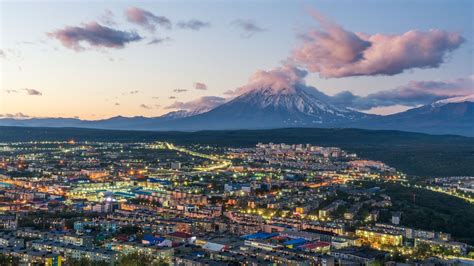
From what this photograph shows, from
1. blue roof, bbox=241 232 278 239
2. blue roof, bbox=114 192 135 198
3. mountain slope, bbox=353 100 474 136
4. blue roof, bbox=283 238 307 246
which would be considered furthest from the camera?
mountain slope, bbox=353 100 474 136

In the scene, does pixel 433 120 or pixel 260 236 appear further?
pixel 433 120

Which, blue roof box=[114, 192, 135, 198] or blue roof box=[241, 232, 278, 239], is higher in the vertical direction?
blue roof box=[114, 192, 135, 198]

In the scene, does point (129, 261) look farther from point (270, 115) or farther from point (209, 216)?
point (270, 115)

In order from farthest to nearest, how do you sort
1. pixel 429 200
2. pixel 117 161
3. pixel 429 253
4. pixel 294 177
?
pixel 117 161
pixel 294 177
pixel 429 200
pixel 429 253

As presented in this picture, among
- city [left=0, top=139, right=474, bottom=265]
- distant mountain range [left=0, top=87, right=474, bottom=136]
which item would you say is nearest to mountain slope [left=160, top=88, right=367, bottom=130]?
distant mountain range [left=0, top=87, right=474, bottom=136]

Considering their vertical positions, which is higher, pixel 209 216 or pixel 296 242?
pixel 296 242

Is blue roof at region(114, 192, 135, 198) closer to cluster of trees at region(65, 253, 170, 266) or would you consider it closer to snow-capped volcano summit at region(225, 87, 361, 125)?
cluster of trees at region(65, 253, 170, 266)

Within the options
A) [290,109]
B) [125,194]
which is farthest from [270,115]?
[125,194]

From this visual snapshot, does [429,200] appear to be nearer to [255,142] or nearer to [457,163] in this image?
[457,163]

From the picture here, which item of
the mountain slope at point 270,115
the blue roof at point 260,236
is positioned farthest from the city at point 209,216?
the mountain slope at point 270,115

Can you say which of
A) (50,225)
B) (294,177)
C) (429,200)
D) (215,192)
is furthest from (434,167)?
(50,225)

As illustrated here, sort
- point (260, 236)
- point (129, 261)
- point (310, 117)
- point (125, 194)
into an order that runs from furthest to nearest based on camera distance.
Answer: point (310, 117), point (125, 194), point (260, 236), point (129, 261)
